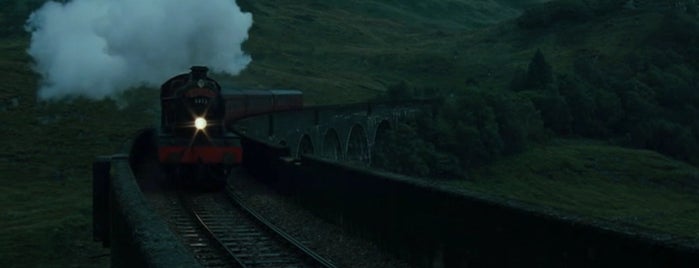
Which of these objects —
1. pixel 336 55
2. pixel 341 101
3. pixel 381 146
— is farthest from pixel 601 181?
pixel 336 55

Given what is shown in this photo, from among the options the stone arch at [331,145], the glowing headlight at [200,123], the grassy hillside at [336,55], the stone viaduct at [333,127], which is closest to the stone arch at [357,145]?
the stone viaduct at [333,127]

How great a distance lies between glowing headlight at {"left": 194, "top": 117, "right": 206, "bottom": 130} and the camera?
2311 centimetres

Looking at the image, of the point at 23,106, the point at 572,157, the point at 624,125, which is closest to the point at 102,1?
the point at 23,106

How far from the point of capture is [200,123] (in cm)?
2314

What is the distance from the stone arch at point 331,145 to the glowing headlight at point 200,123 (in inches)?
1024

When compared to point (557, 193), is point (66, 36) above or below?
above

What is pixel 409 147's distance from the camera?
66.1 metres

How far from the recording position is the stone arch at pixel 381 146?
6356 cm

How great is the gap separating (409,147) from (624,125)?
3462 centimetres

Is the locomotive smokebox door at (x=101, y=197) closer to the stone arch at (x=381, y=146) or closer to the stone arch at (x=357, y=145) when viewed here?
the stone arch at (x=357, y=145)

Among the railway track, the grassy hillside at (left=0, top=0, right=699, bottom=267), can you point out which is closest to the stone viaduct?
the grassy hillside at (left=0, top=0, right=699, bottom=267)

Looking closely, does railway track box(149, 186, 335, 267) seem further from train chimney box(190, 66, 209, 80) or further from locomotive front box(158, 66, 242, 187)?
train chimney box(190, 66, 209, 80)

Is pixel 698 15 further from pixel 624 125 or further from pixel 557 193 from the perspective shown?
pixel 557 193

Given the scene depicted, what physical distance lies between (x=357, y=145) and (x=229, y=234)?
43316 mm
